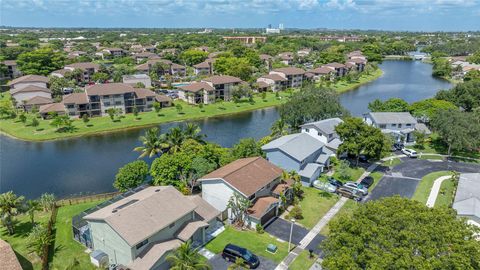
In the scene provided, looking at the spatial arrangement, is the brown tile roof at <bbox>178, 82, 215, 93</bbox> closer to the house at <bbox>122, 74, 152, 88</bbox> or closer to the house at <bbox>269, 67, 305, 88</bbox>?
the house at <bbox>122, 74, 152, 88</bbox>

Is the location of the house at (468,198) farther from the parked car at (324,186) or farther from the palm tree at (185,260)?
the palm tree at (185,260)

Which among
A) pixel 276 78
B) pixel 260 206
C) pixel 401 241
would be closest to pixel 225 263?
pixel 260 206

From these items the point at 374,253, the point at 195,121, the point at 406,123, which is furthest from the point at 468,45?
the point at 374,253

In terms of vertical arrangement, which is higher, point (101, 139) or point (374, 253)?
point (374, 253)

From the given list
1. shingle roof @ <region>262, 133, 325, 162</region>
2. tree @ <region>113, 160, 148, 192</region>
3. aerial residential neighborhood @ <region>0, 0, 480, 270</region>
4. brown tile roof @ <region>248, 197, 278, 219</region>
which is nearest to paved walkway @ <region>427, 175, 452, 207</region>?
aerial residential neighborhood @ <region>0, 0, 480, 270</region>

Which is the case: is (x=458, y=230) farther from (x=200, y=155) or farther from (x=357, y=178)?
(x=200, y=155)
